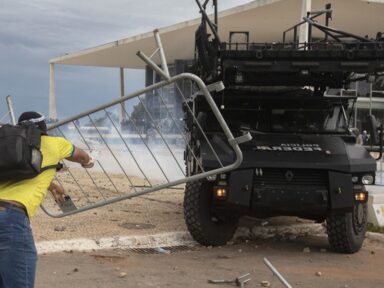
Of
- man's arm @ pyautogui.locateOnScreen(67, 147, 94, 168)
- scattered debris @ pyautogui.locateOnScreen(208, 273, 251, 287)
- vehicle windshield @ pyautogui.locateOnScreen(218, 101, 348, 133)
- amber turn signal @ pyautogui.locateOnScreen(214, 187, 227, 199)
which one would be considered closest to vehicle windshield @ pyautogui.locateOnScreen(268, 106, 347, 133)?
vehicle windshield @ pyautogui.locateOnScreen(218, 101, 348, 133)

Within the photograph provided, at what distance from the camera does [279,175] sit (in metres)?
6.66

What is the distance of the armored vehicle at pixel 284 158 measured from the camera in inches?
258

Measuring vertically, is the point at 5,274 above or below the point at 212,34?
below

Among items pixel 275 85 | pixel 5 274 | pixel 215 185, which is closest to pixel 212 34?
pixel 275 85

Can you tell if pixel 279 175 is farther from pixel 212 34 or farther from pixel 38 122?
pixel 38 122

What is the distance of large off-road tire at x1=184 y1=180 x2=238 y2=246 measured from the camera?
695 cm

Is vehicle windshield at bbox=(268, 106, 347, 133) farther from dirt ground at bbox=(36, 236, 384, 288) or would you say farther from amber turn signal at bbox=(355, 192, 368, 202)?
dirt ground at bbox=(36, 236, 384, 288)

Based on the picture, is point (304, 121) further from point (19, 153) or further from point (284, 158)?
point (19, 153)

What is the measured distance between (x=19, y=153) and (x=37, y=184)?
0.30m

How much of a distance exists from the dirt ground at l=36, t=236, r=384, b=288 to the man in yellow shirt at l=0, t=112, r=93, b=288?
7.52ft

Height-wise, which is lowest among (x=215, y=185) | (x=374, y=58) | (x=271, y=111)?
(x=215, y=185)

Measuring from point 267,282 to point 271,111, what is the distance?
2.83 meters

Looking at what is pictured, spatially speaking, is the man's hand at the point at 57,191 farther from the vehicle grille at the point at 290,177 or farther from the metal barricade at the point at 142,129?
the vehicle grille at the point at 290,177

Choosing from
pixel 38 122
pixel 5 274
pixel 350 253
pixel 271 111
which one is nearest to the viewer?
pixel 5 274
